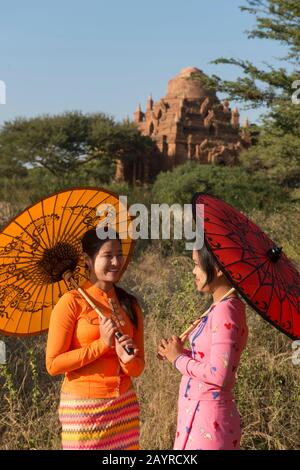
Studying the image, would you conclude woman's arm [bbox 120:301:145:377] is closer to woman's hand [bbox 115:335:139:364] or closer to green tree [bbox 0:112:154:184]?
woman's hand [bbox 115:335:139:364]

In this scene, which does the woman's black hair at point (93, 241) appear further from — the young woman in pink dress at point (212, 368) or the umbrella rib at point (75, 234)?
the young woman in pink dress at point (212, 368)

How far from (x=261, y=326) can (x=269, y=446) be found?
1.36m

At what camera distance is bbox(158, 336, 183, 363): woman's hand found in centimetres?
226

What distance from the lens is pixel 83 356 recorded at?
231cm

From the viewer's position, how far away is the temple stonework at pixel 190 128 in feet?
92.7

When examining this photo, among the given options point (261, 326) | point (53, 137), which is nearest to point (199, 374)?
point (261, 326)

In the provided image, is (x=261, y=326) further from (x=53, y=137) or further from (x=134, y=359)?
(x=53, y=137)

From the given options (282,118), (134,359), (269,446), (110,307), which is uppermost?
(282,118)

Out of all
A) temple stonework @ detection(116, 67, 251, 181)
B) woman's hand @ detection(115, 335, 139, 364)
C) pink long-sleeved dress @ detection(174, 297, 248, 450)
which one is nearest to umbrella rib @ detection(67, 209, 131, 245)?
woman's hand @ detection(115, 335, 139, 364)

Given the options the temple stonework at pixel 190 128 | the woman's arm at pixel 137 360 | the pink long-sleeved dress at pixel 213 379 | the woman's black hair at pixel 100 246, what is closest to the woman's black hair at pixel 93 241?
the woman's black hair at pixel 100 246

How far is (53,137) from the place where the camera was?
2856 cm

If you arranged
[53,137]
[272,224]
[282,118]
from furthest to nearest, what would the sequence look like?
1. [53,137]
2. [282,118]
3. [272,224]

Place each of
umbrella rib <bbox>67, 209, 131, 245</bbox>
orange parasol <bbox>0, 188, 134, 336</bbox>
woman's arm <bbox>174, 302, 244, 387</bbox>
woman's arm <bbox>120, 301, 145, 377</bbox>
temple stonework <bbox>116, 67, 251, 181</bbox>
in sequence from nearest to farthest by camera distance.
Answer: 1. woman's arm <bbox>174, 302, 244, 387</bbox>
2. woman's arm <bbox>120, 301, 145, 377</bbox>
3. orange parasol <bbox>0, 188, 134, 336</bbox>
4. umbrella rib <bbox>67, 209, 131, 245</bbox>
5. temple stonework <bbox>116, 67, 251, 181</bbox>

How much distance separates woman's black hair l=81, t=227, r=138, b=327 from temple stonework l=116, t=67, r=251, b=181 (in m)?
25.1
